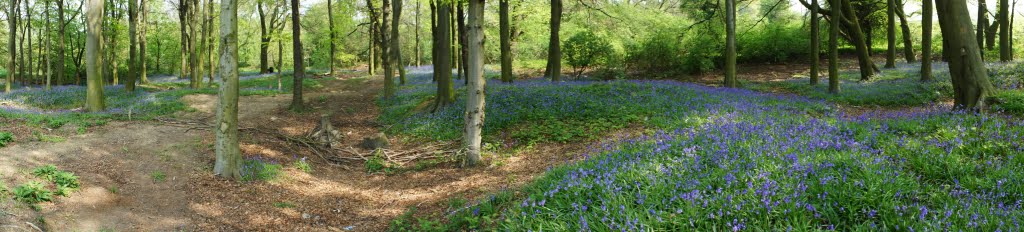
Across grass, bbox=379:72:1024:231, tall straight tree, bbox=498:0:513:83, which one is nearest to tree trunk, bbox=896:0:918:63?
tall straight tree, bbox=498:0:513:83

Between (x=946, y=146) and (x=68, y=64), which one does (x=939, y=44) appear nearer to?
(x=946, y=146)

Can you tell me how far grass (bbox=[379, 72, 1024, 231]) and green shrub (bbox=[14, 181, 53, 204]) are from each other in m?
3.83

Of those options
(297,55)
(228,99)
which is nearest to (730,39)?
(297,55)

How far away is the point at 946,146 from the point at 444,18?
11950 millimetres

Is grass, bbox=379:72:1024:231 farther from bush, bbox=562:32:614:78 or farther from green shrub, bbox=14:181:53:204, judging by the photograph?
bush, bbox=562:32:614:78

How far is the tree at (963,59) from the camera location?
8.65 m

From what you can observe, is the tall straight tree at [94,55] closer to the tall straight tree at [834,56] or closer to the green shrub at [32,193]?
the green shrub at [32,193]

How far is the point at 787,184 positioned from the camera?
431 cm

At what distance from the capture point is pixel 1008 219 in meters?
3.43

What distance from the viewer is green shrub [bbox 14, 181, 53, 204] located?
223 inches

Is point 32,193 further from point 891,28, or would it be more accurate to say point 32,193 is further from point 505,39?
point 891,28

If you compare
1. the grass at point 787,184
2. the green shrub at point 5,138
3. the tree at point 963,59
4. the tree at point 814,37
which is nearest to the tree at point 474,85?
the grass at point 787,184

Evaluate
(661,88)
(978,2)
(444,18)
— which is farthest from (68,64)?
(978,2)

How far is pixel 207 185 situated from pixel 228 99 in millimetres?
1264
